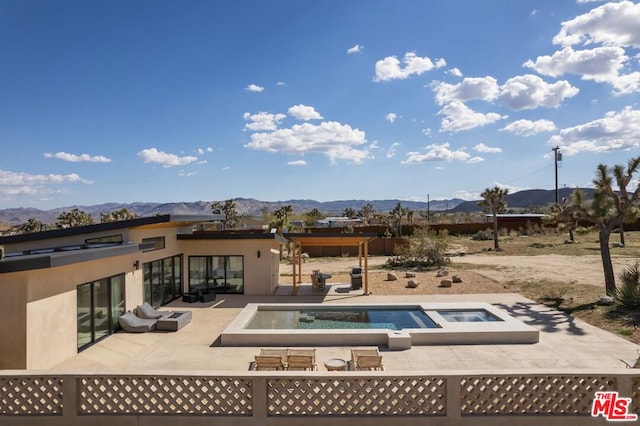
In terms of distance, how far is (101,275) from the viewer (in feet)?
35.6

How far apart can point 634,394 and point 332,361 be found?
523 centimetres

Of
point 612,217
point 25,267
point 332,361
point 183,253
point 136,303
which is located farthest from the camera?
point 183,253

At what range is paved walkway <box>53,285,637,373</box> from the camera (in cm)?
903

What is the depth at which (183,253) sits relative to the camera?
17.5 meters

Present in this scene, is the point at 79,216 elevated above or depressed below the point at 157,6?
below

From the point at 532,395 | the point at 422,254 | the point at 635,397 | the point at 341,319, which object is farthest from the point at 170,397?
the point at 422,254

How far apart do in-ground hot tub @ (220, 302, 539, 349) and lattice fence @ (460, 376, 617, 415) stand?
16.5 ft

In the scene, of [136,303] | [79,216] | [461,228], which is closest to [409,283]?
[136,303]

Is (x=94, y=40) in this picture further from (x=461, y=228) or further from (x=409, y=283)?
(x=461, y=228)

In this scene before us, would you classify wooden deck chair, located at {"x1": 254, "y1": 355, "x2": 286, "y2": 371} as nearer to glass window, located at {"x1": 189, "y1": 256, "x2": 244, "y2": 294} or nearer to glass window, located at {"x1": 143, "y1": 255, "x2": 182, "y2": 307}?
glass window, located at {"x1": 143, "y1": 255, "x2": 182, "y2": 307}

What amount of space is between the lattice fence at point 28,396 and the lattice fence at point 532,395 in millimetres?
5598

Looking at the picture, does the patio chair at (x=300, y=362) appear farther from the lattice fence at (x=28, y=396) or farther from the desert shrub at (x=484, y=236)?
the desert shrub at (x=484, y=236)

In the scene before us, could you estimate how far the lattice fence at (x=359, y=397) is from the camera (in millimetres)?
5289

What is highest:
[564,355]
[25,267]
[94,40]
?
[94,40]
